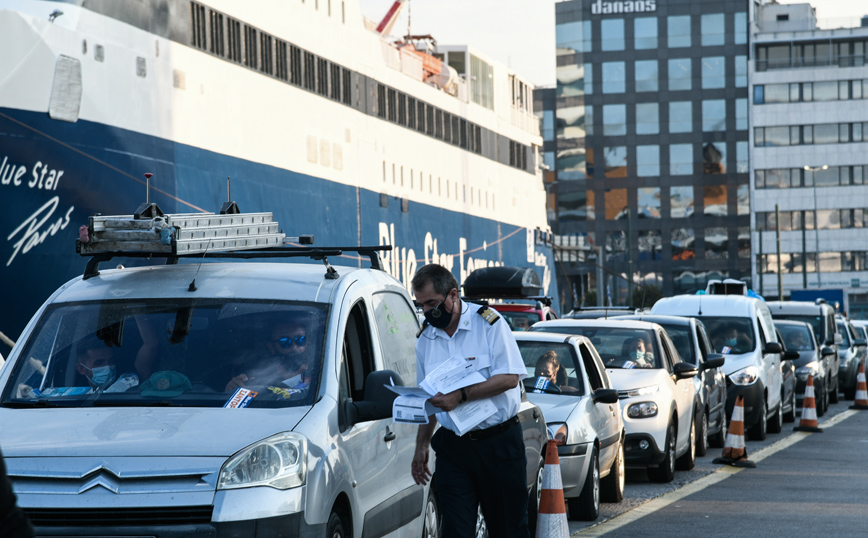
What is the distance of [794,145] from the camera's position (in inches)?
3981

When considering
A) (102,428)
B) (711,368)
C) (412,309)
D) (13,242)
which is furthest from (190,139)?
(102,428)

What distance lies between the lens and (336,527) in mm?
5562

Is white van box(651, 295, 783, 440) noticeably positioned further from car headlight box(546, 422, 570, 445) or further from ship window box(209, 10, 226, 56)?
ship window box(209, 10, 226, 56)

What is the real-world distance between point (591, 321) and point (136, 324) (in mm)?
8264

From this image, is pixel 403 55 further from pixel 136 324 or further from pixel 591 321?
pixel 136 324

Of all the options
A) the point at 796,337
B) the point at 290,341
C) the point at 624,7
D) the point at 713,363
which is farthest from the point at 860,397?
the point at 624,7

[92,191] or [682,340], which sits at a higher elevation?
[92,191]

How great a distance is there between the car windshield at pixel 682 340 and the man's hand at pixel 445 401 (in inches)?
417

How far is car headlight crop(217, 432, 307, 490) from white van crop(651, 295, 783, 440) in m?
13.5

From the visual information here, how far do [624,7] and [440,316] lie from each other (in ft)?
340

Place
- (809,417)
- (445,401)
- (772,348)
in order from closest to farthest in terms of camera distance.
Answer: (445,401), (772,348), (809,417)

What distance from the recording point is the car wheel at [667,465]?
12859 mm

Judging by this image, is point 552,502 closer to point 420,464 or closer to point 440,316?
point 420,464

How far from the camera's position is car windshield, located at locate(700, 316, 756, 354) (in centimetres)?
1859
